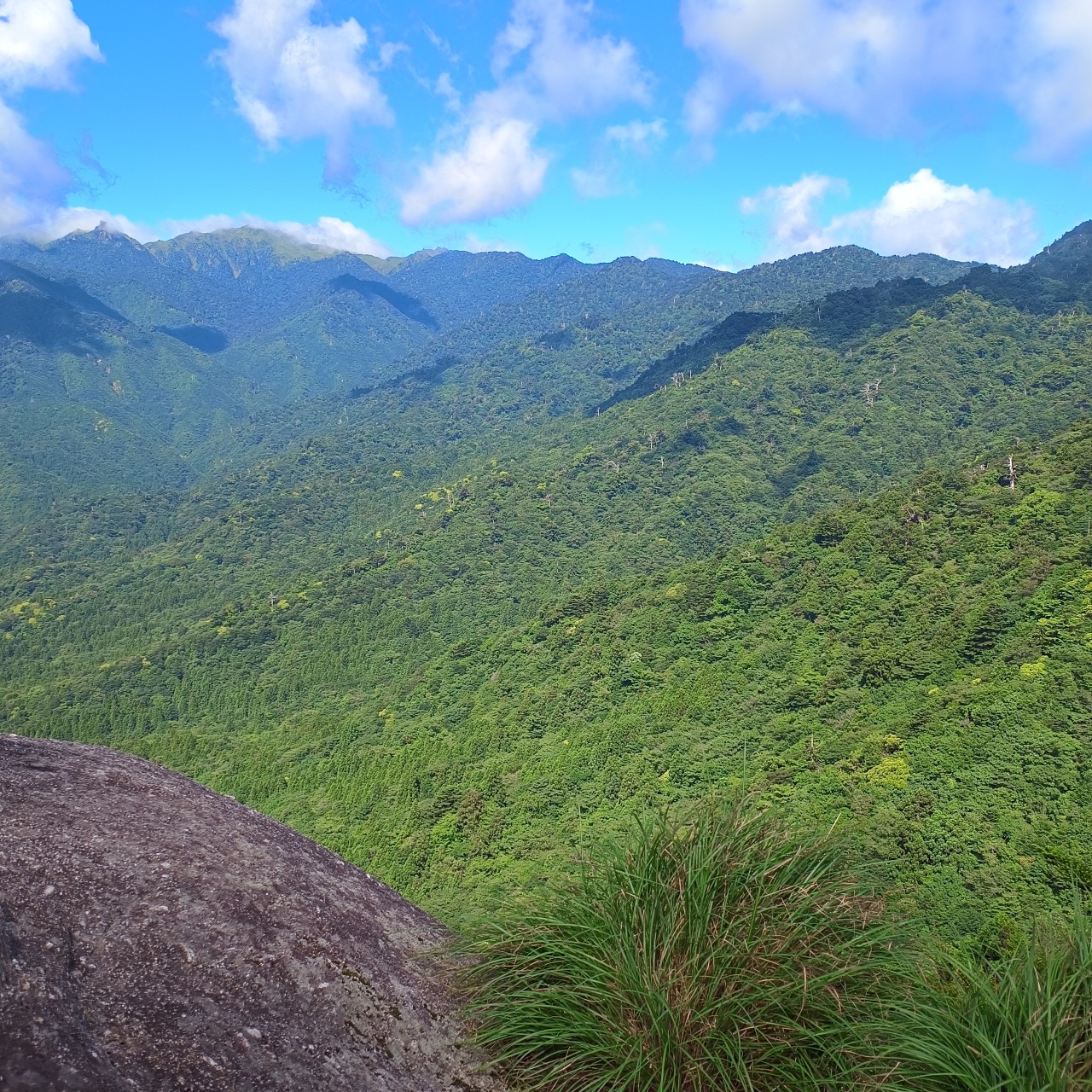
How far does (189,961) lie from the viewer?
3.27 meters

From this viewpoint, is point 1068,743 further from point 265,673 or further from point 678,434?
point 678,434

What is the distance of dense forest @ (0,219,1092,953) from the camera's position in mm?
22141

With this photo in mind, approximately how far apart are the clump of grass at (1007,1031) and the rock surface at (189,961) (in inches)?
69.8

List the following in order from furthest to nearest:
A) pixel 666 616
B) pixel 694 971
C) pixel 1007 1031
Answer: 1. pixel 666 616
2. pixel 694 971
3. pixel 1007 1031

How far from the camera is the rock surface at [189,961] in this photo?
2.78m

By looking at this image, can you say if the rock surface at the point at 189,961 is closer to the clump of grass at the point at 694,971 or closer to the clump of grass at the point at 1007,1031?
the clump of grass at the point at 694,971

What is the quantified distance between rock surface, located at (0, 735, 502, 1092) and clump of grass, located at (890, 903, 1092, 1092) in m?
1.77

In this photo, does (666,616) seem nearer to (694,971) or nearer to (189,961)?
(694,971)

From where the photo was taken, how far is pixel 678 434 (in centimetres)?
9662

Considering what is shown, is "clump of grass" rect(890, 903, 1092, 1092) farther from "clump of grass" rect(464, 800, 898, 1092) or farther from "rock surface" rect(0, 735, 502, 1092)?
"rock surface" rect(0, 735, 502, 1092)

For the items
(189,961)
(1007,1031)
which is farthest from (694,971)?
(189,961)

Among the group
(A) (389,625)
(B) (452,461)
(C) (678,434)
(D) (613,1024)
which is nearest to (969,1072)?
(D) (613,1024)

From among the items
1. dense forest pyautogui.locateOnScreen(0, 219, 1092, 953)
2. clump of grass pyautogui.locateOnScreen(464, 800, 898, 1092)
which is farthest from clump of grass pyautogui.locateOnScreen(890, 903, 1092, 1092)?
dense forest pyautogui.locateOnScreen(0, 219, 1092, 953)

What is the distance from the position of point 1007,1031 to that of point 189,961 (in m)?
3.30
